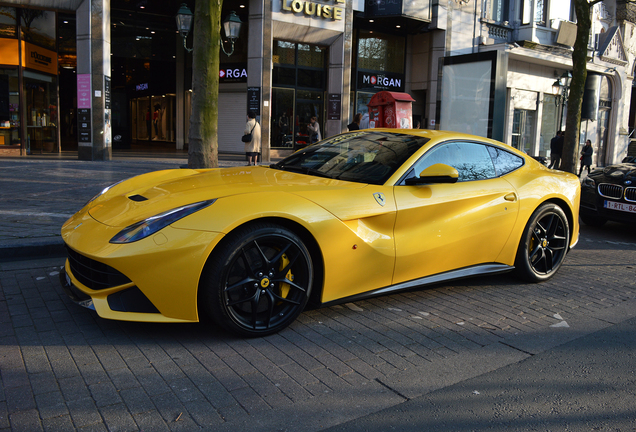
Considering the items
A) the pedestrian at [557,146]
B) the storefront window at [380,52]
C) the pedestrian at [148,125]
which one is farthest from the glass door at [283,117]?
the pedestrian at [148,125]

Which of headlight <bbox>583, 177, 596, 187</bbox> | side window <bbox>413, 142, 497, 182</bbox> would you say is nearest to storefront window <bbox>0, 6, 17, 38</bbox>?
headlight <bbox>583, 177, 596, 187</bbox>

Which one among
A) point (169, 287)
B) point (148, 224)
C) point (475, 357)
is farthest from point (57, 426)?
→ point (475, 357)

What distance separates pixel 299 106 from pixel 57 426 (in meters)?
20.7

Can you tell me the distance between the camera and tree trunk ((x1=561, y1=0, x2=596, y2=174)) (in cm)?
1362

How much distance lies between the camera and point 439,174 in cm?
389

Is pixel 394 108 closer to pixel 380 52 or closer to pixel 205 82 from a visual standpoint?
pixel 205 82

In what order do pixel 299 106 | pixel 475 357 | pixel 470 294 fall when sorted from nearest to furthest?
A: pixel 475 357
pixel 470 294
pixel 299 106

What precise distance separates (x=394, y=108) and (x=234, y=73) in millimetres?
9271

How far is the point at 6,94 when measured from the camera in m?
17.5

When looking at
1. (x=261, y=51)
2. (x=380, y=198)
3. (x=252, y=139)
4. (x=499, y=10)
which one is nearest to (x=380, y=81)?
(x=499, y=10)

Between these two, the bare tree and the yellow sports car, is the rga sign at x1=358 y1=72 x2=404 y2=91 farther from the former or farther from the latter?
the yellow sports car

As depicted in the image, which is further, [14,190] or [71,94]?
[71,94]

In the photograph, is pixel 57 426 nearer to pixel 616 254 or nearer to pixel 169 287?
pixel 169 287

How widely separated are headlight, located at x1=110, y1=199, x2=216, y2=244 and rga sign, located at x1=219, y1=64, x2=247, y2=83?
2006cm
